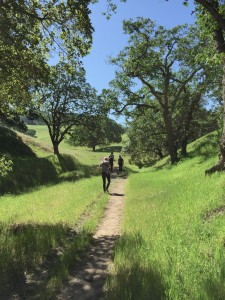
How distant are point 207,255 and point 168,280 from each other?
1.24 m

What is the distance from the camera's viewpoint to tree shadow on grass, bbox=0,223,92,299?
263 inches

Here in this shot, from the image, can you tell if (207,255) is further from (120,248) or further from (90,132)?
(90,132)

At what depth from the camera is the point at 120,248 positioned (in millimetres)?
8125

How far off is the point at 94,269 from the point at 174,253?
1.79m

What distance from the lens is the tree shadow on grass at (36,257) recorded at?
6684 millimetres

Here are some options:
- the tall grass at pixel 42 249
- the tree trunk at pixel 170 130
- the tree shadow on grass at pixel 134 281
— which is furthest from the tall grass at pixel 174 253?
the tree trunk at pixel 170 130

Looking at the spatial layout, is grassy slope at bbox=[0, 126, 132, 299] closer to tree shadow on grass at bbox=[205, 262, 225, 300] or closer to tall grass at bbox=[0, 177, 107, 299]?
tall grass at bbox=[0, 177, 107, 299]

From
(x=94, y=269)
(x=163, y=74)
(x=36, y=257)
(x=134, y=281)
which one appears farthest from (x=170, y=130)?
(x=134, y=281)

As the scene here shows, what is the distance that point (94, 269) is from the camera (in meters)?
7.59

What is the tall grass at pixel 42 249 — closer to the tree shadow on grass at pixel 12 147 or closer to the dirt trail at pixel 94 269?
the dirt trail at pixel 94 269

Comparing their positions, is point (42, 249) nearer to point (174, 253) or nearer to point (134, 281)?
point (134, 281)

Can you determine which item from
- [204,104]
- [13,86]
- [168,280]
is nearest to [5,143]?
[204,104]

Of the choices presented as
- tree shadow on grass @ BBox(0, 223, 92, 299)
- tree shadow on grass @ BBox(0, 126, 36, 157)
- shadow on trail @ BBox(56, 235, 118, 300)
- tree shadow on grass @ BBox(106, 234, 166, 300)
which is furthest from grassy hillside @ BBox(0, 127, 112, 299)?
tree shadow on grass @ BBox(0, 126, 36, 157)

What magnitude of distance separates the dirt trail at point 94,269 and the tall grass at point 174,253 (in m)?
0.32
